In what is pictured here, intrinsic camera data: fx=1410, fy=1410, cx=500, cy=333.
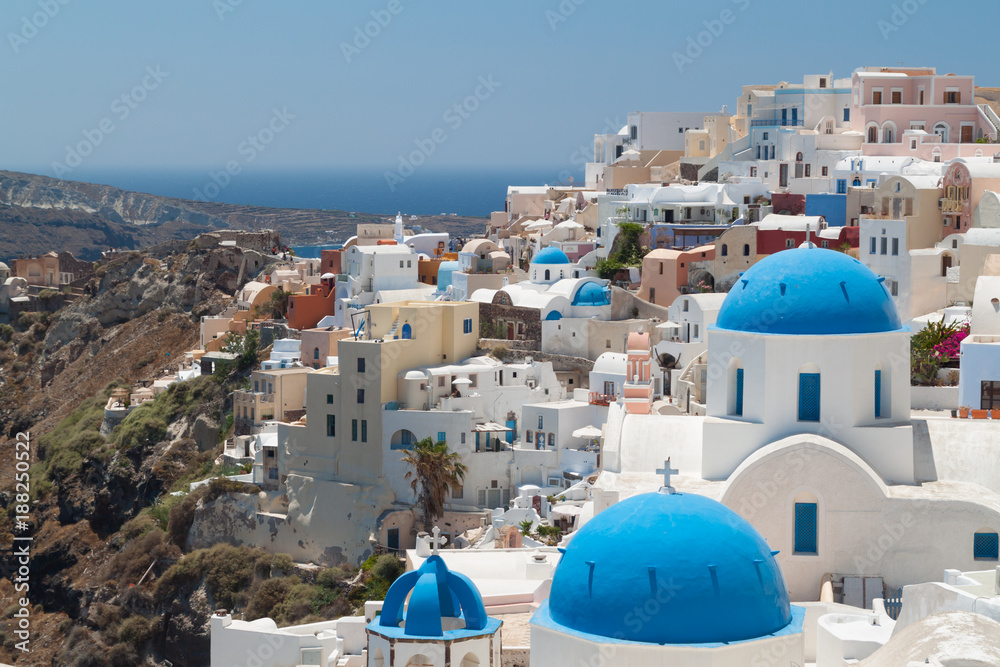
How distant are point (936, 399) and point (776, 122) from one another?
31792 millimetres

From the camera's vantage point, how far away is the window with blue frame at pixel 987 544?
21.6 m

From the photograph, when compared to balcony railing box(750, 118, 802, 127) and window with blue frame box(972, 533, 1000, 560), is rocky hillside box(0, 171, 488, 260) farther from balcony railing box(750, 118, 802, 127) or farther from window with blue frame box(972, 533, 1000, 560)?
window with blue frame box(972, 533, 1000, 560)

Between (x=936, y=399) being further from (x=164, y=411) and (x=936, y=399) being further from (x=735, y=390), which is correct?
(x=164, y=411)

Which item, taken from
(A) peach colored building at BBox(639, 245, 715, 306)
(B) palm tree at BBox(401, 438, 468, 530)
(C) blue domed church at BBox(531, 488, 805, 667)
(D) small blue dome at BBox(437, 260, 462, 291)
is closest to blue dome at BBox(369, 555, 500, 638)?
(C) blue domed church at BBox(531, 488, 805, 667)

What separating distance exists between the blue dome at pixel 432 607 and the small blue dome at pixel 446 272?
3582cm

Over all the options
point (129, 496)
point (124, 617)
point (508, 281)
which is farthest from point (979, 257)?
point (129, 496)

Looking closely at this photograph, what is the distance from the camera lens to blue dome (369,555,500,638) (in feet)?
58.2

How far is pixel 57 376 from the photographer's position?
69.2 metres

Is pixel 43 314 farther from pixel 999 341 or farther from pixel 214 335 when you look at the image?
pixel 999 341

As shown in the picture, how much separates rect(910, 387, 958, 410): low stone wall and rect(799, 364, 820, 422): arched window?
7.26m

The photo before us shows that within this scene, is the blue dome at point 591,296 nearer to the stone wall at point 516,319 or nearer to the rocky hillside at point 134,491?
the stone wall at point 516,319

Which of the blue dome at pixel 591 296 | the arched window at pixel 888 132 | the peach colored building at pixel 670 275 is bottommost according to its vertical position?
the blue dome at pixel 591 296

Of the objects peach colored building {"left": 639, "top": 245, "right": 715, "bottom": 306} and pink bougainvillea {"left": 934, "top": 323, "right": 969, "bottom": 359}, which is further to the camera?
peach colored building {"left": 639, "top": 245, "right": 715, "bottom": 306}

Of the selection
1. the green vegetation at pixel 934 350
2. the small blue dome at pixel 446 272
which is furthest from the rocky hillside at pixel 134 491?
the green vegetation at pixel 934 350
